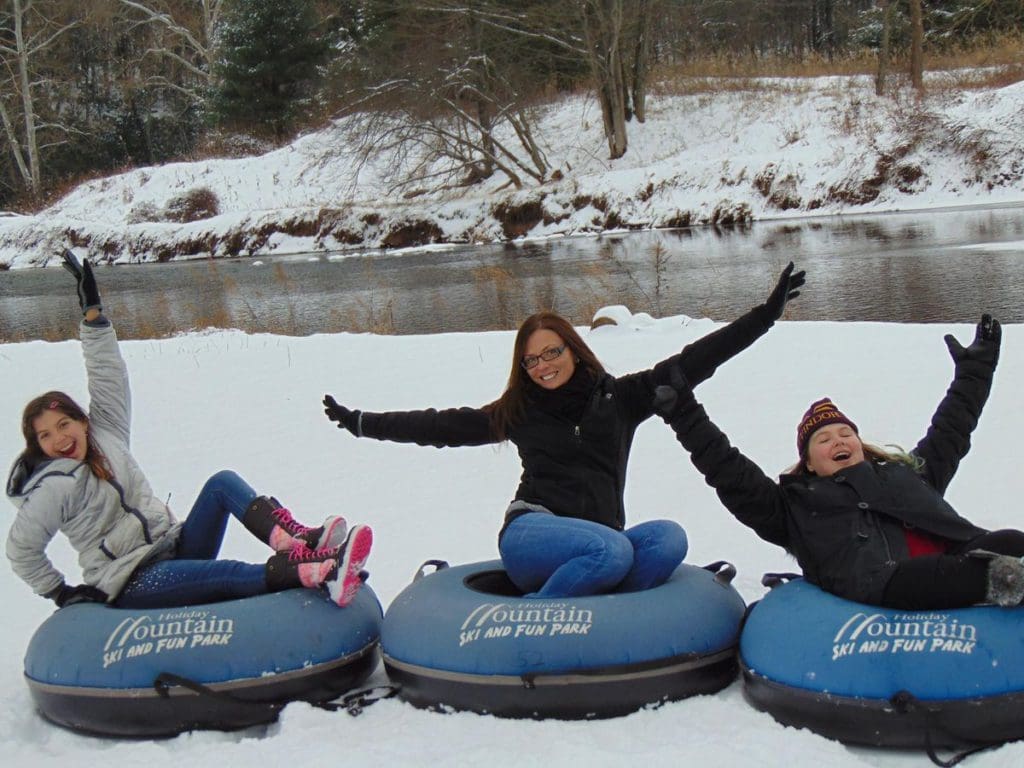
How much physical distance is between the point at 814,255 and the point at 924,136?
6459 millimetres

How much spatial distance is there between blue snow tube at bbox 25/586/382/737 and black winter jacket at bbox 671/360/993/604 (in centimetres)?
116

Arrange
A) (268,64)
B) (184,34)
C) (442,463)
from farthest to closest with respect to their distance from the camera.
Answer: (184,34), (268,64), (442,463)

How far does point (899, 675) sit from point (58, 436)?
2.38 metres

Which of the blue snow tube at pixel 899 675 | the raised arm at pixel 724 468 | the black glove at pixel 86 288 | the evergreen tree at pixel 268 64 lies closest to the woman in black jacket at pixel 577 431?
the raised arm at pixel 724 468

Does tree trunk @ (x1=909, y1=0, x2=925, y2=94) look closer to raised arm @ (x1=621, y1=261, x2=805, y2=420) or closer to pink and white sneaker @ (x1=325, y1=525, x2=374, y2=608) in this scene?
raised arm @ (x1=621, y1=261, x2=805, y2=420)

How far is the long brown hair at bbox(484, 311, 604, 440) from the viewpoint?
309 centimetres

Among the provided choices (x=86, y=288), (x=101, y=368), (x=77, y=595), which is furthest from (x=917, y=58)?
(x=77, y=595)

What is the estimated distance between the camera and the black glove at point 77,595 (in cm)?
297

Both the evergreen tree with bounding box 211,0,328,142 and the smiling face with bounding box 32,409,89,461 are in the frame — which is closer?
the smiling face with bounding box 32,409,89,461

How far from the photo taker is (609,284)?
1181 centimetres

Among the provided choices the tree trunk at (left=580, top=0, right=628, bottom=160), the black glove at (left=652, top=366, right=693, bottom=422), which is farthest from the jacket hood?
the tree trunk at (left=580, top=0, right=628, bottom=160)

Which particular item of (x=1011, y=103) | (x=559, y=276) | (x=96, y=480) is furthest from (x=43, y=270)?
(x=96, y=480)

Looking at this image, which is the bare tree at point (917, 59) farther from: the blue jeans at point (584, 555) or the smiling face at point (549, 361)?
the blue jeans at point (584, 555)

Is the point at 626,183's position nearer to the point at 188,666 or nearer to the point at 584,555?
the point at 584,555
